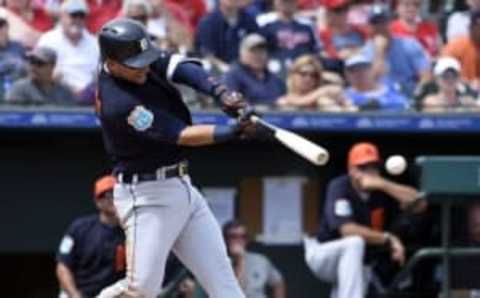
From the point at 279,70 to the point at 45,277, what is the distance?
2.24 metres

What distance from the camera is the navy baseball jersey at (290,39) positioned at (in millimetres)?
11562

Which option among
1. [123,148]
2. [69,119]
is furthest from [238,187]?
[123,148]

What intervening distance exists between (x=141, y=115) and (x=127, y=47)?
307 mm

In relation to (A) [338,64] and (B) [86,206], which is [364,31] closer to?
(A) [338,64]

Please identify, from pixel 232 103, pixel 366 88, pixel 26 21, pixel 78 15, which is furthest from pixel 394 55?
pixel 232 103

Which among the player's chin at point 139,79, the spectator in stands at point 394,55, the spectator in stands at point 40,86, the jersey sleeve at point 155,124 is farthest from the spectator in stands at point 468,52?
the jersey sleeve at point 155,124

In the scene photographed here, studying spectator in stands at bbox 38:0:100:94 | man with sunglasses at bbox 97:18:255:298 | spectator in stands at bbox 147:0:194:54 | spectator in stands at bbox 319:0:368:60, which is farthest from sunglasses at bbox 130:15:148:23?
man with sunglasses at bbox 97:18:255:298

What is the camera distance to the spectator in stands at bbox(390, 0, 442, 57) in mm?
12148

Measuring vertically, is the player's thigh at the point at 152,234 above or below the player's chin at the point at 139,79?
below

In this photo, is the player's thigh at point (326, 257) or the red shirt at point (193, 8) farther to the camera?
the red shirt at point (193, 8)

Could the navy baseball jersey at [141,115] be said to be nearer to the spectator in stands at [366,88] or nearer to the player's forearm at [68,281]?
the player's forearm at [68,281]

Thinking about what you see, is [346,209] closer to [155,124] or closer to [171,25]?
[171,25]

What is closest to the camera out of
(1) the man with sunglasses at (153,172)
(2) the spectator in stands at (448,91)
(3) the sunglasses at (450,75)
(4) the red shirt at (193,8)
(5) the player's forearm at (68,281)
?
(1) the man with sunglasses at (153,172)

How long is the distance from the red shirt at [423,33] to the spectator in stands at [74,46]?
239cm
